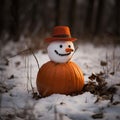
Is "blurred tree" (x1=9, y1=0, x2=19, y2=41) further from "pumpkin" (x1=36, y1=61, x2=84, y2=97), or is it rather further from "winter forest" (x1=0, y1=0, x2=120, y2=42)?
"pumpkin" (x1=36, y1=61, x2=84, y2=97)

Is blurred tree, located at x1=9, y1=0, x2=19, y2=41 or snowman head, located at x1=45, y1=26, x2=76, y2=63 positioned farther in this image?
blurred tree, located at x1=9, y1=0, x2=19, y2=41

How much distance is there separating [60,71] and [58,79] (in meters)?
0.13

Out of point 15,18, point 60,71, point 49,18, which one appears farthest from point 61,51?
point 49,18

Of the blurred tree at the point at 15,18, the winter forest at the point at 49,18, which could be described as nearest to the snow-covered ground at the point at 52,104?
the winter forest at the point at 49,18

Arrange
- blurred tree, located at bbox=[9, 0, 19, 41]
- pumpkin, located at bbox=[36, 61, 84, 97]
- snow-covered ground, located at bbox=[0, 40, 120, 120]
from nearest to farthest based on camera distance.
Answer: snow-covered ground, located at bbox=[0, 40, 120, 120]
pumpkin, located at bbox=[36, 61, 84, 97]
blurred tree, located at bbox=[9, 0, 19, 41]

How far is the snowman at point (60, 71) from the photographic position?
4094 millimetres

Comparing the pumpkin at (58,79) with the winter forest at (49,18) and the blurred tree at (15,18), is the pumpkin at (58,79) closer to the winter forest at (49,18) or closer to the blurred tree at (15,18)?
the winter forest at (49,18)

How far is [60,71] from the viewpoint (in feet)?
13.5

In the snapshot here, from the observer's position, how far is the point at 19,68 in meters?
6.05

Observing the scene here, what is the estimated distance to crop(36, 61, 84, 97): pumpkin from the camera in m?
4.09

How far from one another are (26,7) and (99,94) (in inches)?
484

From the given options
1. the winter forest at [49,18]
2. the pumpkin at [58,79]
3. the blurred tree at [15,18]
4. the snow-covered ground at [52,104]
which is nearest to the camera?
the snow-covered ground at [52,104]

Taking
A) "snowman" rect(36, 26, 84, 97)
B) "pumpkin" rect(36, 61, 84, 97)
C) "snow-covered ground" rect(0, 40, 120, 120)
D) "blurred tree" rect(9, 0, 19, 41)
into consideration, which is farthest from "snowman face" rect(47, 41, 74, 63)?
"blurred tree" rect(9, 0, 19, 41)

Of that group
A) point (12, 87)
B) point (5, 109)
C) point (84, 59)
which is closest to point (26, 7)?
point (84, 59)
